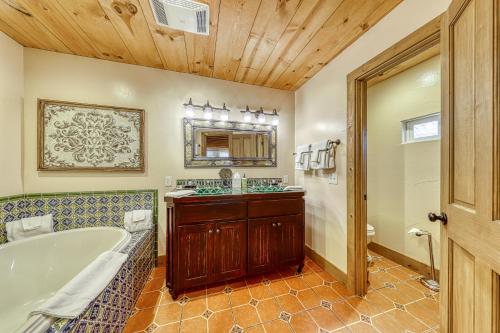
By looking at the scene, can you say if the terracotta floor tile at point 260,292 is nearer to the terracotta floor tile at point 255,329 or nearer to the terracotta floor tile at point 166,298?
the terracotta floor tile at point 255,329

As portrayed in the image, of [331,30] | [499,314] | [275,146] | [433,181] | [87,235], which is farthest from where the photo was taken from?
[275,146]

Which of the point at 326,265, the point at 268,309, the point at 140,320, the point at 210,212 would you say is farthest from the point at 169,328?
the point at 326,265

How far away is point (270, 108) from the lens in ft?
8.93

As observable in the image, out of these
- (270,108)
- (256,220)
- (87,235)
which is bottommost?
(87,235)

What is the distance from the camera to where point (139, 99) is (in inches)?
86.9

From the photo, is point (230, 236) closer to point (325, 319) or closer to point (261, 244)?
point (261, 244)

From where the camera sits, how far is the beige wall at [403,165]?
6.56 ft

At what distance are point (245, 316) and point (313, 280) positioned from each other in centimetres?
85

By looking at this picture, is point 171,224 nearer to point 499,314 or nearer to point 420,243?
point 499,314

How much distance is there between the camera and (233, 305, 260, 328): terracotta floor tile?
143cm

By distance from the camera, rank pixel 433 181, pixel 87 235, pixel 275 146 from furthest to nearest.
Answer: pixel 275 146 → pixel 433 181 → pixel 87 235

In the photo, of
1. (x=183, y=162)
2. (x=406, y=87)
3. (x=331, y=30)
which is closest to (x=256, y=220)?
(x=183, y=162)

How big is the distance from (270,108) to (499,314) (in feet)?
8.28

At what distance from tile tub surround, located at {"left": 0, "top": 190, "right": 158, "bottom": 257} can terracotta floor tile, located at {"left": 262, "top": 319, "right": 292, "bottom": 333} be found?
5.00ft
